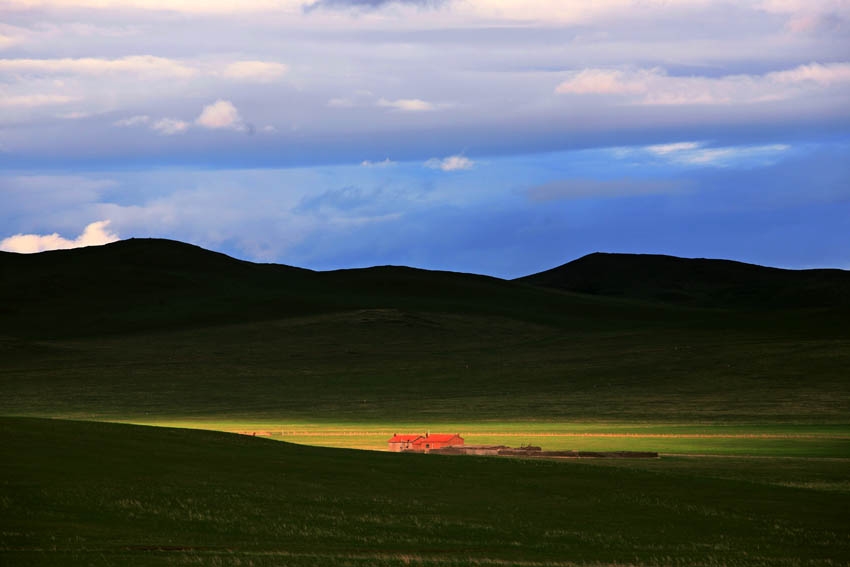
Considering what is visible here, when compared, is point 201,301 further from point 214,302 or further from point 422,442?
point 422,442

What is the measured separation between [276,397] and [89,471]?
220ft

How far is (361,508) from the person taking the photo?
35875mm

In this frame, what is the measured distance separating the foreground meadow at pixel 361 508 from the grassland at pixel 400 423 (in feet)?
0.46

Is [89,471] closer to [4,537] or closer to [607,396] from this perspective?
[4,537]

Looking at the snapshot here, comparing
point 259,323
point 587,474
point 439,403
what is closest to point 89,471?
point 587,474

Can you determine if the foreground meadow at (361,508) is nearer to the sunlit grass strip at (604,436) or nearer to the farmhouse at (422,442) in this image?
the farmhouse at (422,442)

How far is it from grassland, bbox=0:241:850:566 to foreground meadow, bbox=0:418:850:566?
141 millimetres

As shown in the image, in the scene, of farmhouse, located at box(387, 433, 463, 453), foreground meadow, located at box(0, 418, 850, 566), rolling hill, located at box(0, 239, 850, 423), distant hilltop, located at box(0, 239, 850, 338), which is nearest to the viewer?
foreground meadow, located at box(0, 418, 850, 566)

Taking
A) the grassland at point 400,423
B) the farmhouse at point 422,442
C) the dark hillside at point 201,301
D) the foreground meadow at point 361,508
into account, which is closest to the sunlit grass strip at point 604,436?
the grassland at point 400,423

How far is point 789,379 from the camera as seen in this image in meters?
99.8

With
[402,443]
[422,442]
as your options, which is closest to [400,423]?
[402,443]

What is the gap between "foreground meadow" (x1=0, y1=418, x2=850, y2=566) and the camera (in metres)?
28.7

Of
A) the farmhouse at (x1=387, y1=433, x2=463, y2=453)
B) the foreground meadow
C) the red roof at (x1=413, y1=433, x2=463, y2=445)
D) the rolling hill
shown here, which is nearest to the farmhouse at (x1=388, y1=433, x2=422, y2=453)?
the farmhouse at (x1=387, y1=433, x2=463, y2=453)

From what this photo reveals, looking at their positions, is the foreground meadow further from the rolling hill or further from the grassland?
the rolling hill
